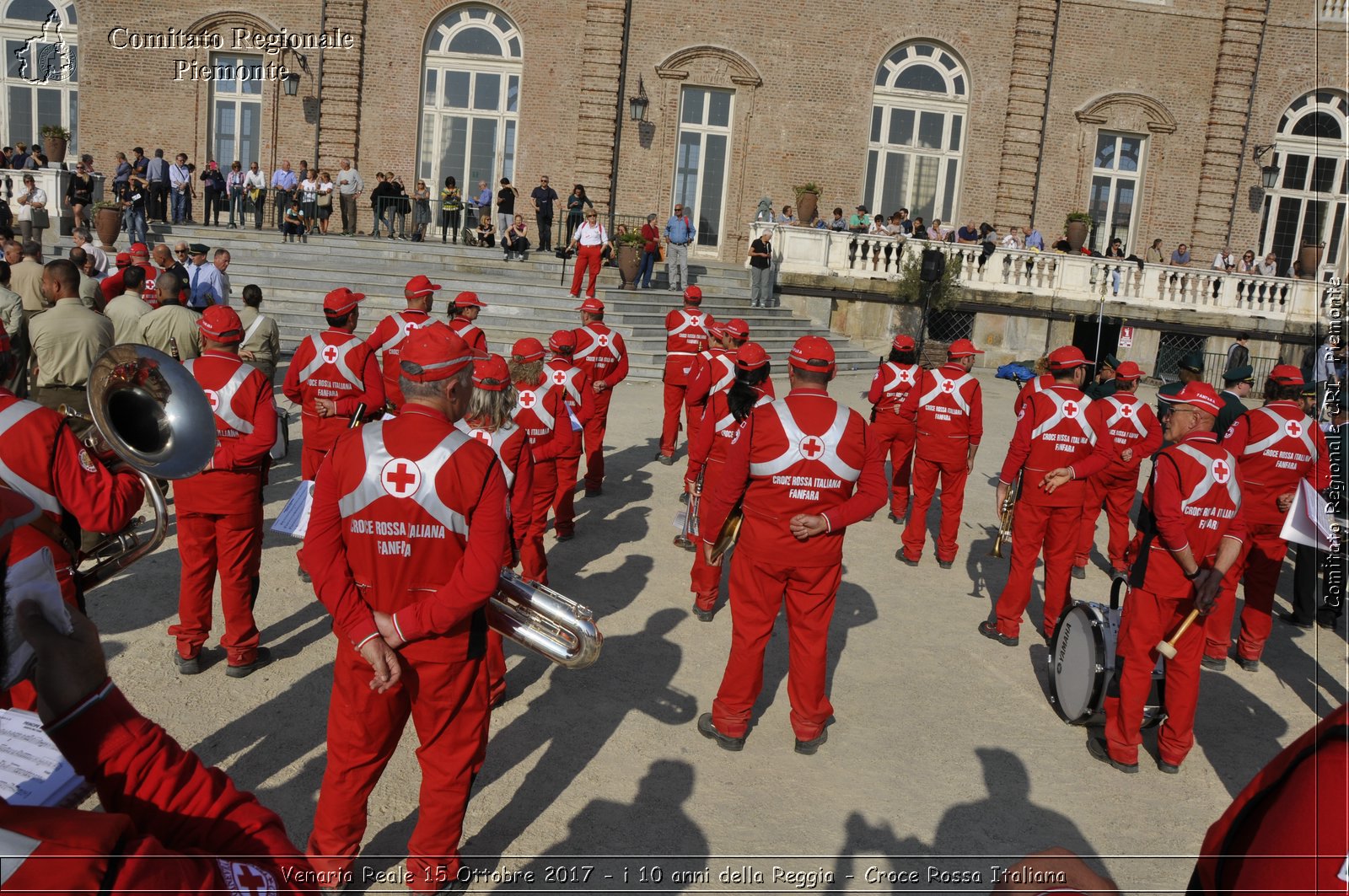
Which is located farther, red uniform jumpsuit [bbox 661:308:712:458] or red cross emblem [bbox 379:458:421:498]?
red uniform jumpsuit [bbox 661:308:712:458]

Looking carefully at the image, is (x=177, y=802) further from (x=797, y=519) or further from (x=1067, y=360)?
(x=1067, y=360)

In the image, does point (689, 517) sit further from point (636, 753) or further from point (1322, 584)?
point (1322, 584)

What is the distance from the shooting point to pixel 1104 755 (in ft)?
19.3

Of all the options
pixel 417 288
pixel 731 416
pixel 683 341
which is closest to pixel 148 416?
pixel 731 416

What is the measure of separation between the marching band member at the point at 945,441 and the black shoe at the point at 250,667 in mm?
5591

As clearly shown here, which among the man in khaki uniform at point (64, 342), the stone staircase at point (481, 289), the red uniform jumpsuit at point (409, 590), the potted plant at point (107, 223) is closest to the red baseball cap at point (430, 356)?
the red uniform jumpsuit at point (409, 590)

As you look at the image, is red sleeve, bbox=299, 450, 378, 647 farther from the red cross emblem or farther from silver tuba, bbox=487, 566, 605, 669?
silver tuba, bbox=487, 566, 605, 669

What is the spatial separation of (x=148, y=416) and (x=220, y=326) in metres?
2.26

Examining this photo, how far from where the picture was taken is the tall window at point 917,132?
83.4 feet

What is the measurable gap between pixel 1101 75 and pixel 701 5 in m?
10.2

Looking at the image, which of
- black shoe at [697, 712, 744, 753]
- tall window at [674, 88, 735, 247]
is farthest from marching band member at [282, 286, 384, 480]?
tall window at [674, 88, 735, 247]

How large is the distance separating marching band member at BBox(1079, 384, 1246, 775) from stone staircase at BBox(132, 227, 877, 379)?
12.7 metres

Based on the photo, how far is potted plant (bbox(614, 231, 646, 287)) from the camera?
20828 mm

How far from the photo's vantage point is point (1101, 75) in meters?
25.4
